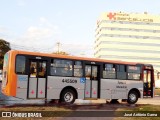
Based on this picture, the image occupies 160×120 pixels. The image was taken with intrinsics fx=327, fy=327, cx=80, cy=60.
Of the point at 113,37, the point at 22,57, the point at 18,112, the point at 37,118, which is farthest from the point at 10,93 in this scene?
the point at 113,37

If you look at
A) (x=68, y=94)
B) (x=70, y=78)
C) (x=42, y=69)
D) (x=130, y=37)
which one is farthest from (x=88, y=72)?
(x=130, y=37)

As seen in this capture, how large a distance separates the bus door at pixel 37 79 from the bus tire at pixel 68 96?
1449 millimetres

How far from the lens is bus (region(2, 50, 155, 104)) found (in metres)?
18.9

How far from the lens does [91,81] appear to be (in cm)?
2205

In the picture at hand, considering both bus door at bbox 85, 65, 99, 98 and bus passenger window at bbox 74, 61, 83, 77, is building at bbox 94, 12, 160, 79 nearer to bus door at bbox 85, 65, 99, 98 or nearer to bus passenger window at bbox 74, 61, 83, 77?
bus door at bbox 85, 65, 99, 98

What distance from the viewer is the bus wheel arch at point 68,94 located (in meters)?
20.7

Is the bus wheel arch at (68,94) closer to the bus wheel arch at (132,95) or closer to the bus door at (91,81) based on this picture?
the bus door at (91,81)

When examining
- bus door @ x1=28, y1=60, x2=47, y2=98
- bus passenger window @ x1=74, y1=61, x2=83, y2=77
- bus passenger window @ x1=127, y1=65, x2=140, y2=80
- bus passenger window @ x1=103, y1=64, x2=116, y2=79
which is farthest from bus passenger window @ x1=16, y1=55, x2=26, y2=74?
bus passenger window @ x1=127, y1=65, x2=140, y2=80

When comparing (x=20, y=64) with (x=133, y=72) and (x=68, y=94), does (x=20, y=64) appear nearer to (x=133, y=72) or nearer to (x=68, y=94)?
(x=68, y=94)

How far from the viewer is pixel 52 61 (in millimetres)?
20281

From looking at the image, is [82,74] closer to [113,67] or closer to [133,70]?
[113,67]

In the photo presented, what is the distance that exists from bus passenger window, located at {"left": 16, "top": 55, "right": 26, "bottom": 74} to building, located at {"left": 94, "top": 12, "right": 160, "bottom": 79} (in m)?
113

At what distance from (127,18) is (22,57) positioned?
121692 mm

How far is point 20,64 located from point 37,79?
140 cm
